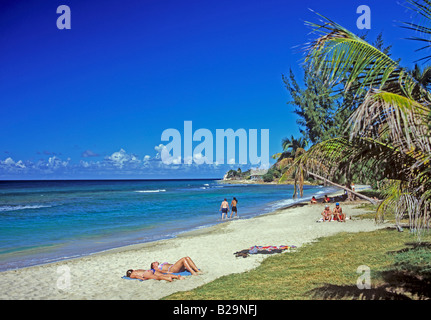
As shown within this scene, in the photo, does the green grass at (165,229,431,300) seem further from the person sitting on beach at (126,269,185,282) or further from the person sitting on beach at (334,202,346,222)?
the person sitting on beach at (334,202,346,222)

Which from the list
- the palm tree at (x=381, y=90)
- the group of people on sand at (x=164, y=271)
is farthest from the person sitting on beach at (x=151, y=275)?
the palm tree at (x=381, y=90)

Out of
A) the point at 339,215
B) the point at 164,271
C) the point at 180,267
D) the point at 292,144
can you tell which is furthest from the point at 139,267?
the point at 292,144

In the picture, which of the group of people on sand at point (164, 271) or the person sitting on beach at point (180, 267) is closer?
the group of people on sand at point (164, 271)

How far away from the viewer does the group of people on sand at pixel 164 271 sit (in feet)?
30.1

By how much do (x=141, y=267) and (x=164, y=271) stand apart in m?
1.92

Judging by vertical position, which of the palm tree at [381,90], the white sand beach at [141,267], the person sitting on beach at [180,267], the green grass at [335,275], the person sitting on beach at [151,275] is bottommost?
the white sand beach at [141,267]

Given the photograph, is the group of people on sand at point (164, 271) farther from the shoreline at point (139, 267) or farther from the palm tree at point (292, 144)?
the palm tree at point (292, 144)

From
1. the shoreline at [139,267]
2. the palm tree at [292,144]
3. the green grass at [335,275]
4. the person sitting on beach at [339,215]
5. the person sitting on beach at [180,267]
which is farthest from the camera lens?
the palm tree at [292,144]

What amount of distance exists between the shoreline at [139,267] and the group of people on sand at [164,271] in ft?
0.61

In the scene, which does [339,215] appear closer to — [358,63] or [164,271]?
[164,271]

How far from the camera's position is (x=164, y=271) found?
9.52 metres
